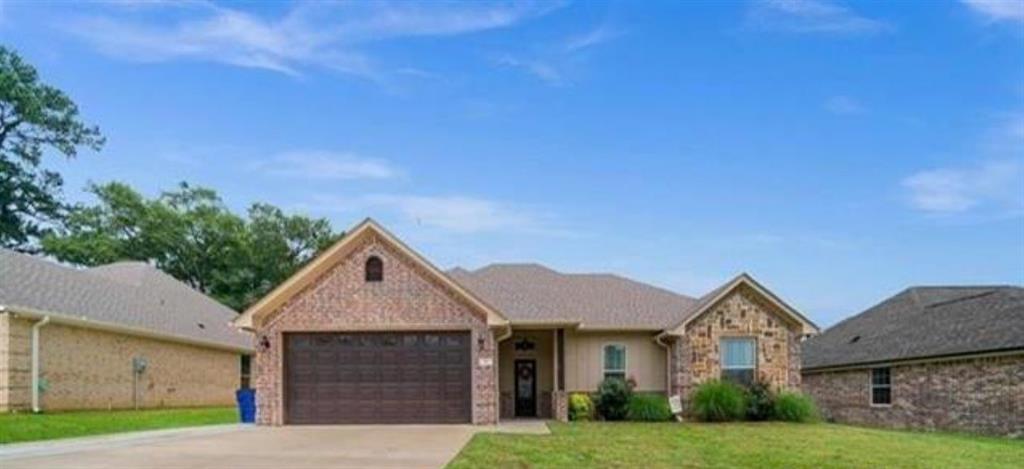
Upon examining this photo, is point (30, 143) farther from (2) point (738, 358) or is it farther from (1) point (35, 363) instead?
(2) point (738, 358)

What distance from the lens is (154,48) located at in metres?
22.0

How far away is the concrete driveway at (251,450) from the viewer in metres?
14.1

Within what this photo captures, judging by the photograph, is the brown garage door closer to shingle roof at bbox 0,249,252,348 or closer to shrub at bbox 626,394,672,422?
shrub at bbox 626,394,672,422

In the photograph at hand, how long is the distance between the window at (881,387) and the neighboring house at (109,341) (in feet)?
74.8

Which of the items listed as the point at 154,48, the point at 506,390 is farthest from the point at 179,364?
the point at 154,48

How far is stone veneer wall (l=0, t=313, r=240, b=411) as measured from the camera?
24.2m

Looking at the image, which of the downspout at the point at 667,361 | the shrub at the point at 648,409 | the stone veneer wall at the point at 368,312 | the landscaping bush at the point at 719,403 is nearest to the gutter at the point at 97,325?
the stone veneer wall at the point at 368,312

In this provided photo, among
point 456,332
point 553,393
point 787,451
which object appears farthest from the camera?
point 553,393

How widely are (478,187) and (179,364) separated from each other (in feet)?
41.0

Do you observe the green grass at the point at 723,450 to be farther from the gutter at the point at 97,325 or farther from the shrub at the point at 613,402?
the gutter at the point at 97,325

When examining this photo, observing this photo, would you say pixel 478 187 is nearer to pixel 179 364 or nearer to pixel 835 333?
pixel 179 364

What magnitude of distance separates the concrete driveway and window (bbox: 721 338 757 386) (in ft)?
30.5

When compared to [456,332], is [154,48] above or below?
above

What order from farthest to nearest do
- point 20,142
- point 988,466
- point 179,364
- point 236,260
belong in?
point 236,260
point 20,142
point 179,364
point 988,466
